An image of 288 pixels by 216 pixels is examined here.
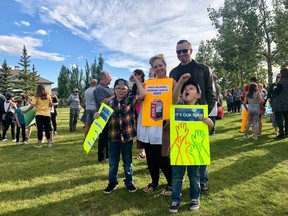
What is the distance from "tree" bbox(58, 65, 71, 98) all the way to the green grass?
257ft

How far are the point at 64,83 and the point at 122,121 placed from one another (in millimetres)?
83496

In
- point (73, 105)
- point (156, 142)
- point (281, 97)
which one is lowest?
point (156, 142)

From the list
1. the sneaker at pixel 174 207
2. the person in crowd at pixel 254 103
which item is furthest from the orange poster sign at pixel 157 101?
the person in crowd at pixel 254 103

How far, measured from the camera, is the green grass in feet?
12.1

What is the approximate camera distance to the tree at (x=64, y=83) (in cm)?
8256

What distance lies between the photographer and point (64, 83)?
8306 centimetres

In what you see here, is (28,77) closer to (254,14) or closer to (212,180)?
(254,14)

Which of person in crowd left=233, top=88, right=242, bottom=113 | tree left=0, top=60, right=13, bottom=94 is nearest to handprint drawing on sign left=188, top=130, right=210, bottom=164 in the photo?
person in crowd left=233, top=88, right=242, bottom=113

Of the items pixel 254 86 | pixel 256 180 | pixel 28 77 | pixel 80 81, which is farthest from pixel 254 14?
pixel 80 81

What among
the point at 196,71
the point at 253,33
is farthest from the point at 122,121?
the point at 253,33

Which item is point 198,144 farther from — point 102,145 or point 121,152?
point 102,145

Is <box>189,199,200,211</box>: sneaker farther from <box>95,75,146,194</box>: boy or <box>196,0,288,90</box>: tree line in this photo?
<box>196,0,288,90</box>: tree line

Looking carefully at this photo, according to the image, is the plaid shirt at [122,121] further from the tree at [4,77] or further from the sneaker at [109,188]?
the tree at [4,77]

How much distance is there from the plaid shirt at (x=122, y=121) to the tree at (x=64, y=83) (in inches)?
3225
